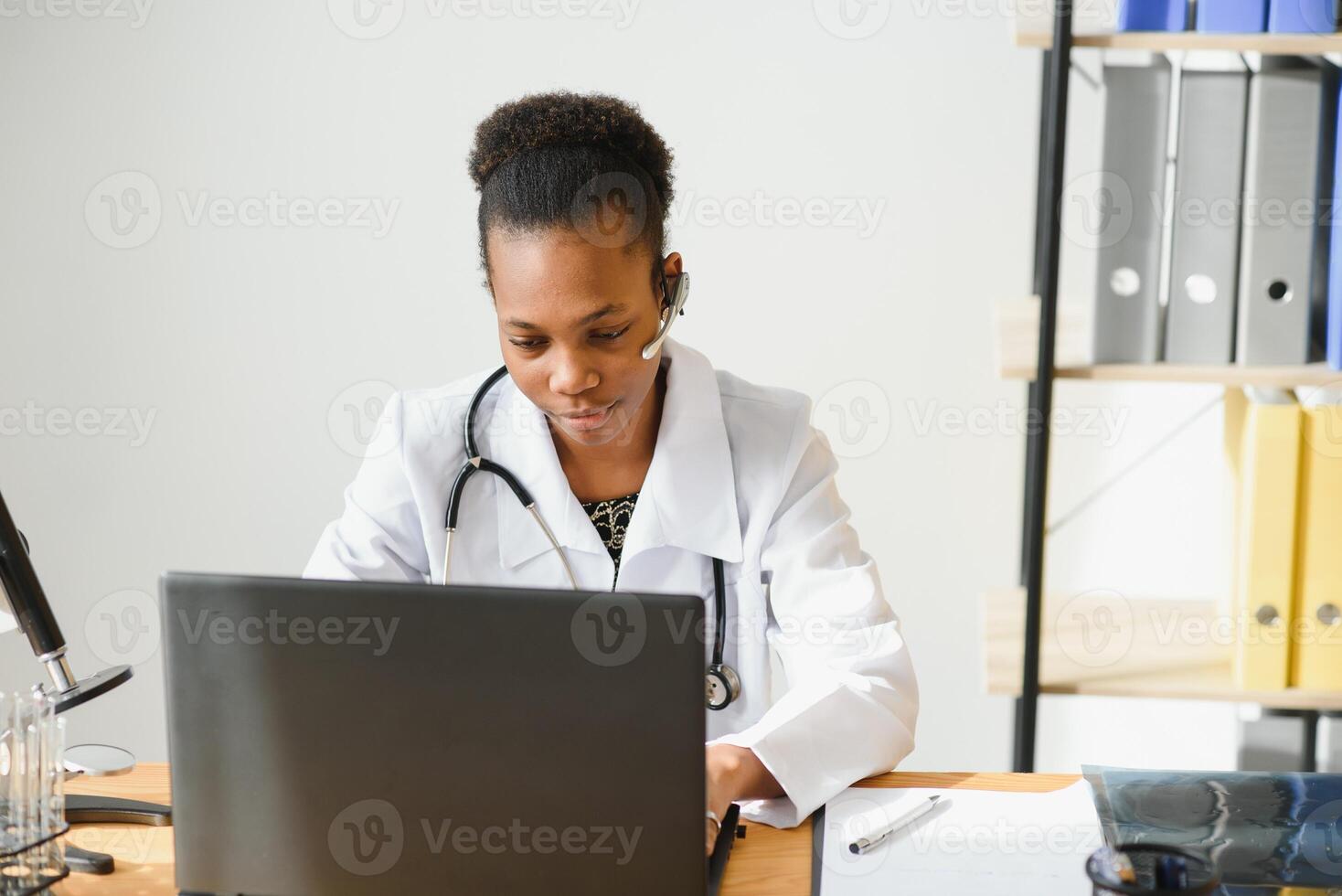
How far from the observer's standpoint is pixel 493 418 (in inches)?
63.6

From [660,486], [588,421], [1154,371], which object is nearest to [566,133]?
[588,421]

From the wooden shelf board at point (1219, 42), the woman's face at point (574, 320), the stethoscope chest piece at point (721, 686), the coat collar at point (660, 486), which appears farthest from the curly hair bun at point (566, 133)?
the wooden shelf board at point (1219, 42)

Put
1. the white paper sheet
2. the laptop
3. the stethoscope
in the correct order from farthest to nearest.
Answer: the stethoscope
the white paper sheet
the laptop

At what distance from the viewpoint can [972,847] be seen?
3.67 feet

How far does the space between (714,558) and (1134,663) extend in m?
0.76

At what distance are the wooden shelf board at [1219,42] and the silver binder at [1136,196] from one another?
→ 32 millimetres

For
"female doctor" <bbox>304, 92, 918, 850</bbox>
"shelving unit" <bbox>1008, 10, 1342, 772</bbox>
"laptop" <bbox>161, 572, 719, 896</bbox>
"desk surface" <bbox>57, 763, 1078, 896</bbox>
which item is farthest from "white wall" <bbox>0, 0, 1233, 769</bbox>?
"laptop" <bbox>161, 572, 719, 896</bbox>

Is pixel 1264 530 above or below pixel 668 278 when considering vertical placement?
below

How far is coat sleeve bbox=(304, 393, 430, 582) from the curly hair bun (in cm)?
33

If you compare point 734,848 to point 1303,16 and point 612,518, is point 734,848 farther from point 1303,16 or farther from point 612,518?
point 1303,16

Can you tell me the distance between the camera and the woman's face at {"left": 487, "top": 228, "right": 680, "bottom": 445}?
4.43 feet

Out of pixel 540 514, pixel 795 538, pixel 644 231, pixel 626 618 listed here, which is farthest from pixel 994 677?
pixel 626 618

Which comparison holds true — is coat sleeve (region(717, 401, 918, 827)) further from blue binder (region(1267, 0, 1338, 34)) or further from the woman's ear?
blue binder (region(1267, 0, 1338, 34))

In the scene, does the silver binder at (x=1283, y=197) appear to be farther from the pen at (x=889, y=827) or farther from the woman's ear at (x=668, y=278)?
the pen at (x=889, y=827)
